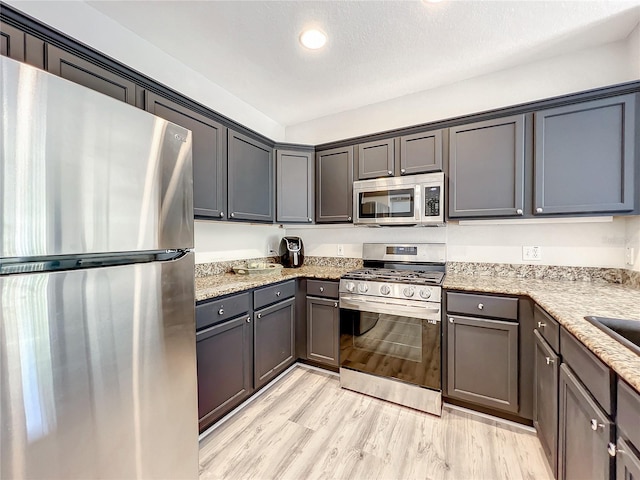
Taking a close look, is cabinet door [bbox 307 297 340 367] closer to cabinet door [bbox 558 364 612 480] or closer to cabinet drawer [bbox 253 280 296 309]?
cabinet drawer [bbox 253 280 296 309]

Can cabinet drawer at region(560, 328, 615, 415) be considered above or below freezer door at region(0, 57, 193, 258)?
below

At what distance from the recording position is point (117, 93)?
1.43 meters

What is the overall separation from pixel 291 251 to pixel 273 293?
2.49 feet

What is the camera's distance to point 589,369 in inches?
37.9

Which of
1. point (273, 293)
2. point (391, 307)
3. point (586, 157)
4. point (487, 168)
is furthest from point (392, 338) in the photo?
point (586, 157)

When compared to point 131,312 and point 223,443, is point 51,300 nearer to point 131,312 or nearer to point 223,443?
point 131,312

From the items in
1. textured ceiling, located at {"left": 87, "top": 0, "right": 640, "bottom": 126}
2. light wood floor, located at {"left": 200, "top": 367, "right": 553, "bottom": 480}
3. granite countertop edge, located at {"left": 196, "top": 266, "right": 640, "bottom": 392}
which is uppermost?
textured ceiling, located at {"left": 87, "top": 0, "right": 640, "bottom": 126}

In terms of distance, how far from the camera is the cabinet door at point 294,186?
267cm

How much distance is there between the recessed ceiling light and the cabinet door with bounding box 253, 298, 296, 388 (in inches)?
79.0

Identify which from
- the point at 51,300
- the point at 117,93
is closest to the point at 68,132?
the point at 51,300

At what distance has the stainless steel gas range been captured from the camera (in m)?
1.94

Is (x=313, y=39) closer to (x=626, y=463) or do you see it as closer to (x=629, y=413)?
(x=629, y=413)

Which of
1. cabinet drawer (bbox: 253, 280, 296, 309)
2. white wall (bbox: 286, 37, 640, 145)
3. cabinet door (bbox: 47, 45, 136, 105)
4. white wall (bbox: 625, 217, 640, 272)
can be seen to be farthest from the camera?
cabinet drawer (bbox: 253, 280, 296, 309)

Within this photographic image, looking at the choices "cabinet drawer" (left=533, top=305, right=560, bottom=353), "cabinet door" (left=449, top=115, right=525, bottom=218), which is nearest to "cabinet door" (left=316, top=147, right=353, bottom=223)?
"cabinet door" (left=449, top=115, right=525, bottom=218)
